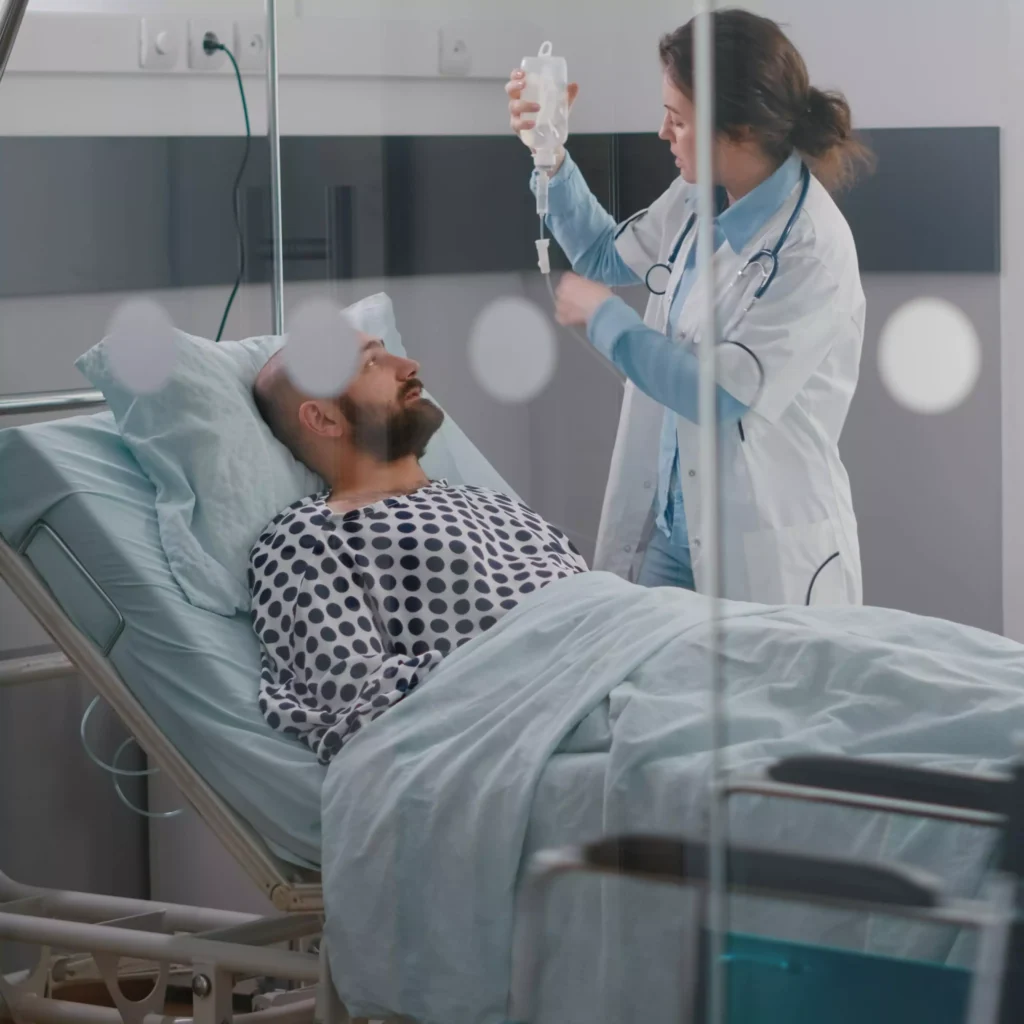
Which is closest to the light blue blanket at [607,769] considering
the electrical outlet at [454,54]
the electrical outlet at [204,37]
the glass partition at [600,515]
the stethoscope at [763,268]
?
the glass partition at [600,515]

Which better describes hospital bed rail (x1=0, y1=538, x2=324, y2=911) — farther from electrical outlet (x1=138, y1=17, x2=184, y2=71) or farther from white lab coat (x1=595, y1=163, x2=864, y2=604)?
electrical outlet (x1=138, y1=17, x2=184, y2=71)

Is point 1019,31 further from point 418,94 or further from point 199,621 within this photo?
point 199,621

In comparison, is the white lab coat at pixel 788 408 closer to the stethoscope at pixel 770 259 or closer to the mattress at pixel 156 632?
the stethoscope at pixel 770 259

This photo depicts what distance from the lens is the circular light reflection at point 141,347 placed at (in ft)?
6.25

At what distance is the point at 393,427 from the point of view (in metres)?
1.67

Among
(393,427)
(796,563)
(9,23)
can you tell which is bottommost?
(796,563)

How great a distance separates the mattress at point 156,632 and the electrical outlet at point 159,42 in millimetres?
730

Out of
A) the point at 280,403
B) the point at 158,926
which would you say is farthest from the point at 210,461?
the point at 158,926

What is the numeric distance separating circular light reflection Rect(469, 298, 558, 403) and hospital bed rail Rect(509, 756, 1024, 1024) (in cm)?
45

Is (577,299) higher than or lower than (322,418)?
higher

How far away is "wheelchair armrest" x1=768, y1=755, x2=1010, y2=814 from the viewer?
44.9 inches

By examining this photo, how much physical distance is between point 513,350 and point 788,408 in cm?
33

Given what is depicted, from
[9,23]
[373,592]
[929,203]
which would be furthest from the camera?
[9,23]

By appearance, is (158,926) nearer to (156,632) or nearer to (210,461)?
(156,632)
